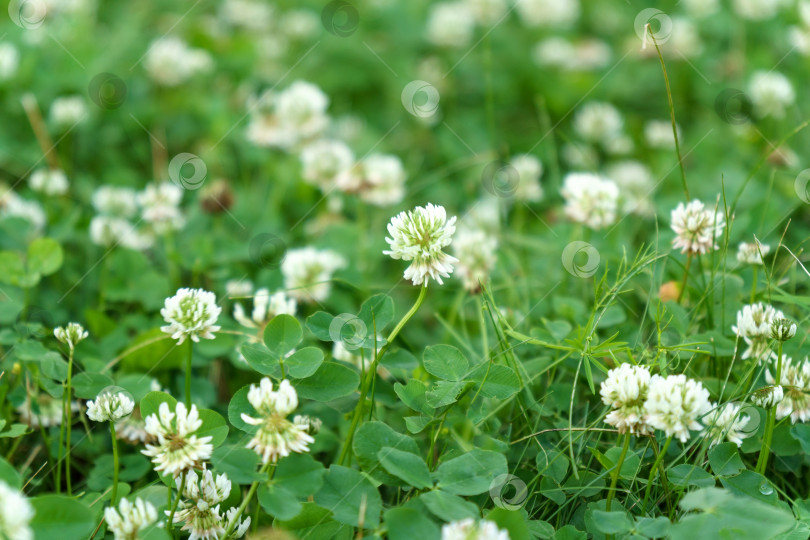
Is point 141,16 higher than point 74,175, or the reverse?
point 141,16

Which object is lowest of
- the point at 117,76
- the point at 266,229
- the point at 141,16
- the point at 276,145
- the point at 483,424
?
the point at 483,424

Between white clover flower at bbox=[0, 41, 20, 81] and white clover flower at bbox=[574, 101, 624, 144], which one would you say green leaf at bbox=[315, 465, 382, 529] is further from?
white clover flower at bbox=[0, 41, 20, 81]

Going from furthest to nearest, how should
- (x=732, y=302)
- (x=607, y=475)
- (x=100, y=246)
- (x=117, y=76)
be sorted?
(x=117, y=76) < (x=100, y=246) < (x=732, y=302) < (x=607, y=475)

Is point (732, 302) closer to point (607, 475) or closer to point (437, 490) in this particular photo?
point (607, 475)

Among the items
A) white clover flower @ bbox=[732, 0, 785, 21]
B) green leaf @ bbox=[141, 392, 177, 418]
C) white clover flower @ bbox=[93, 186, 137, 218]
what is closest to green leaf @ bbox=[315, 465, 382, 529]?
green leaf @ bbox=[141, 392, 177, 418]

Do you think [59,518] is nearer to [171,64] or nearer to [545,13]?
[171,64]

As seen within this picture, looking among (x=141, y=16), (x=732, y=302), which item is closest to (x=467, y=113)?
(x=141, y=16)

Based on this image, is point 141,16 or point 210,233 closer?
point 210,233
